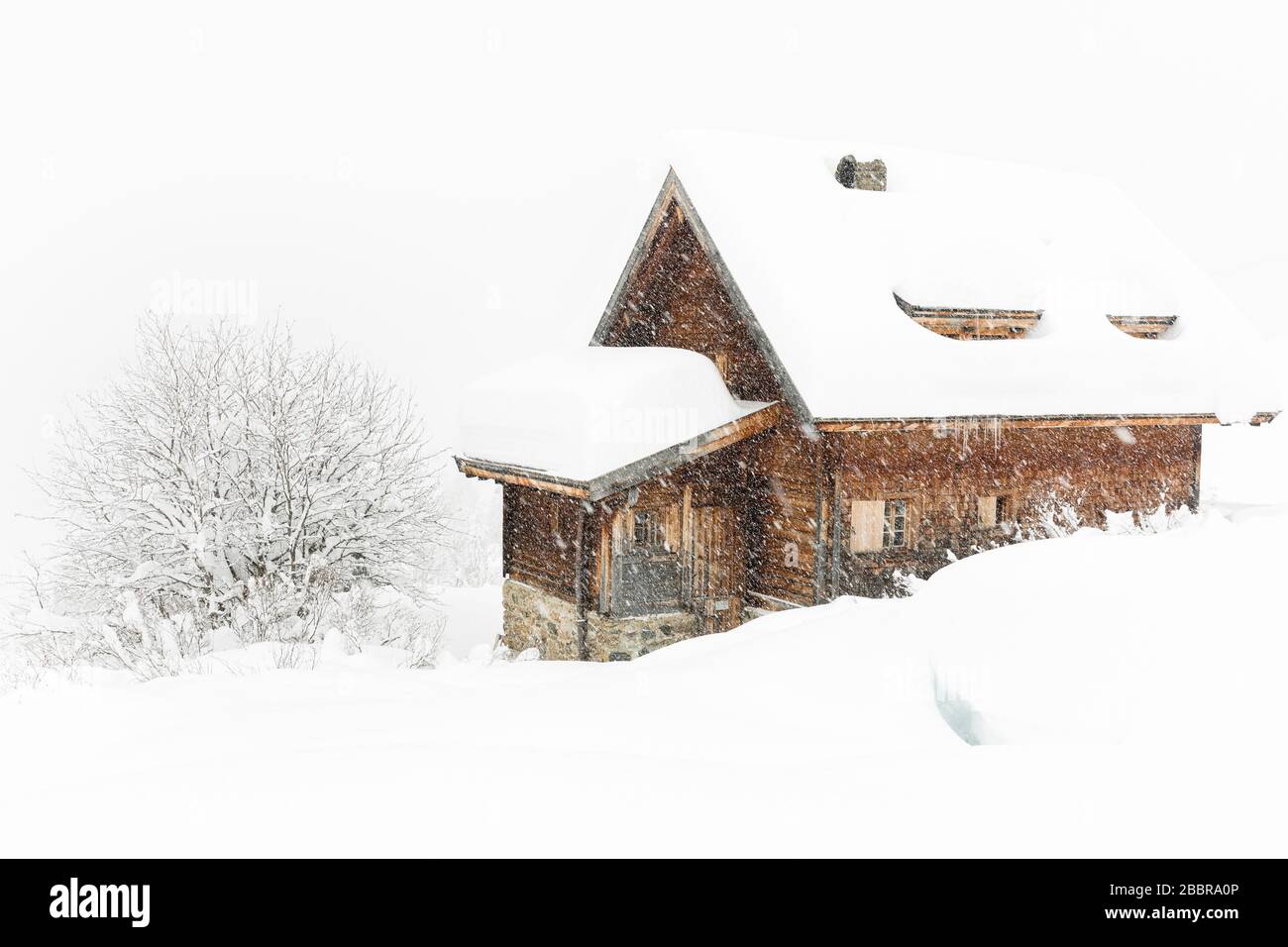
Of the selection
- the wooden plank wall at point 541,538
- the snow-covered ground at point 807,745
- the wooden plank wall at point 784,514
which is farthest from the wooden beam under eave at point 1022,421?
the snow-covered ground at point 807,745

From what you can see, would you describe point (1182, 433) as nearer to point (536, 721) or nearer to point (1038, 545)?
point (1038, 545)

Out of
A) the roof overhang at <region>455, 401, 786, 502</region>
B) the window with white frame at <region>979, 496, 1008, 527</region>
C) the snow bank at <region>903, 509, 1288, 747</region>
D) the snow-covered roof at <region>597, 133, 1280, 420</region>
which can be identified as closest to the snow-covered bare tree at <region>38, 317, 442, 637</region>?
the roof overhang at <region>455, 401, 786, 502</region>

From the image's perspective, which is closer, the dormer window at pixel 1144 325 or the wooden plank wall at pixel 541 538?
the wooden plank wall at pixel 541 538

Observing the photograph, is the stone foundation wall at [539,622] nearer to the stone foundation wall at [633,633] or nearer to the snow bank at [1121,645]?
the stone foundation wall at [633,633]

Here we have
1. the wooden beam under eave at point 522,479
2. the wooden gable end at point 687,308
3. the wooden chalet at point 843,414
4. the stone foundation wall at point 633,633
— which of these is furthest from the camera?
the wooden gable end at point 687,308

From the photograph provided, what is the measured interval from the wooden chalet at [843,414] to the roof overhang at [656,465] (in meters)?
0.03

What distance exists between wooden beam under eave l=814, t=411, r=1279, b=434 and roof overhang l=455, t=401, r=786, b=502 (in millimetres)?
1154

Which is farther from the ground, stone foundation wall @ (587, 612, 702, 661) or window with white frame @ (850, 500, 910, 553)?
Result: window with white frame @ (850, 500, 910, 553)

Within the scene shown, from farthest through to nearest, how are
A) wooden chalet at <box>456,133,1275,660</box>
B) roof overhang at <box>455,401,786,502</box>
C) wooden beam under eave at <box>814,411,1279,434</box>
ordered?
wooden chalet at <box>456,133,1275,660</box> < roof overhang at <box>455,401,786,502</box> < wooden beam under eave at <box>814,411,1279,434</box>

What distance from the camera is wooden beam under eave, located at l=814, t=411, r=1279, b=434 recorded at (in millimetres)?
12648

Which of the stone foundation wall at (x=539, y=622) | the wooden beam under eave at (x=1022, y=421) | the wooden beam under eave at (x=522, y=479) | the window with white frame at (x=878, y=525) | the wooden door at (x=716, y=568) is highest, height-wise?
the wooden beam under eave at (x=1022, y=421)

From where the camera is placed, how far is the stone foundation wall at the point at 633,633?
13.9 m

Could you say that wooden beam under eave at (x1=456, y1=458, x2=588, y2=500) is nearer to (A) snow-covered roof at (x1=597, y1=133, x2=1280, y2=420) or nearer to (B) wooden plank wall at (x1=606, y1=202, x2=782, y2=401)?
(A) snow-covered roof at (x1=597, y1=133, x2=1280, y2=420)

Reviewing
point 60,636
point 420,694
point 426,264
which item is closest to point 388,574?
point 60,636
